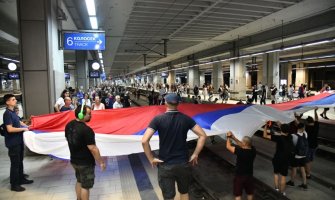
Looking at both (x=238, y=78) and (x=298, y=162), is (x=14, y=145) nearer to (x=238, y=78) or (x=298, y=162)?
(x=298, y=162)

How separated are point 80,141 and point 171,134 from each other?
4.99ft

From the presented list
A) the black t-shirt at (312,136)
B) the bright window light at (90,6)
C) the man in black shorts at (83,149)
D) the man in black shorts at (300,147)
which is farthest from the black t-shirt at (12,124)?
the black t-shirt at (312,136)

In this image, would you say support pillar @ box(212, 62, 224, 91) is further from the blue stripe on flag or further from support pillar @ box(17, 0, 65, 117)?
support pillar @ box(17, 0, 65, 117)

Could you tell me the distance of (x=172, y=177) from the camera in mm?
3668

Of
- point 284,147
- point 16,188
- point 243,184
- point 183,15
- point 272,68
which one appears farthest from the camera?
point 272,68

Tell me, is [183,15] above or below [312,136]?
above

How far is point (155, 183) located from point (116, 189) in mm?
1003

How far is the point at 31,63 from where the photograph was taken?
8000mm

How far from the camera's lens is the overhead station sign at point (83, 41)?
9.99m

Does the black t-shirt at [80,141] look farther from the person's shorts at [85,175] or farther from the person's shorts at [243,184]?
the person's shorts at [243,184]

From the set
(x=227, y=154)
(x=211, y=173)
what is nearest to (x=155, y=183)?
(x=211, y=173)

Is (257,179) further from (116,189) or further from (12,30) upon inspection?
(12,30)

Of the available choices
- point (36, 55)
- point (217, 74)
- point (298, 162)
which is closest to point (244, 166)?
point (298, 162)

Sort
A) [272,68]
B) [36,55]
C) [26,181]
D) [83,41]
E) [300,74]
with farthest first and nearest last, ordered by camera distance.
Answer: [300,74] < [272,68] < [83,41] < [36,55] < [26,181]
